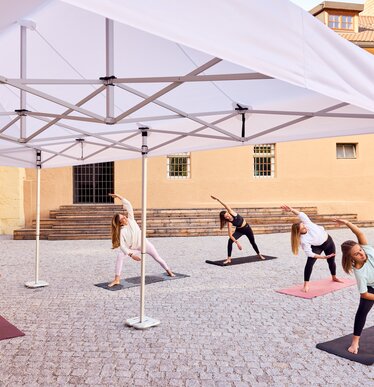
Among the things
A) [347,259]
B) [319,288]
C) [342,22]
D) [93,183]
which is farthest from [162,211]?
[342,22]

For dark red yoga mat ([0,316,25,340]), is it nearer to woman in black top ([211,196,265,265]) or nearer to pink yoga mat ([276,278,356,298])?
pink yoga mat ([276,278,356,298])

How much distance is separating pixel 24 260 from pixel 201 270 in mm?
4513

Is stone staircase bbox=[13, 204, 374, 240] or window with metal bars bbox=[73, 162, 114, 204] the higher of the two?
window with metal bars bbox=[73, 162, 114, 204]

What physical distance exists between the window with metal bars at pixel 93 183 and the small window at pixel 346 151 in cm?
1034

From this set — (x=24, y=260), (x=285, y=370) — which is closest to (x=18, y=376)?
(x=285, y=370)

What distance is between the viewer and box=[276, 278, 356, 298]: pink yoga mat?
6.84m

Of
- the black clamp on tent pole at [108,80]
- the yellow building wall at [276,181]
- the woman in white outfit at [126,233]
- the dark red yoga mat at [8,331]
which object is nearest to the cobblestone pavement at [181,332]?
the dark red yoga mat at [8,331]

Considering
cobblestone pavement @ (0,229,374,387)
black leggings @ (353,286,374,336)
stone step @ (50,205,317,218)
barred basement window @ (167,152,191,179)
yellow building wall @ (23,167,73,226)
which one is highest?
barred basement window @ (167,152,191,179)

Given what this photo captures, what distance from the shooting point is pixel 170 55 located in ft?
14.9

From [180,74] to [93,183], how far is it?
46.6 ft

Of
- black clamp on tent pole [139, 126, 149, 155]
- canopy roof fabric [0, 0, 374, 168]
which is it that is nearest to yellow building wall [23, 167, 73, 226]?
canopy roof fabric [0, 0, 374, 168]

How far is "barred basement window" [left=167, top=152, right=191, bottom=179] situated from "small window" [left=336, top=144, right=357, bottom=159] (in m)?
7.00

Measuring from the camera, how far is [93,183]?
1830 centimetres

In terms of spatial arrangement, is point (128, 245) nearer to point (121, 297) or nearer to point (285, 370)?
point (121, 297)
